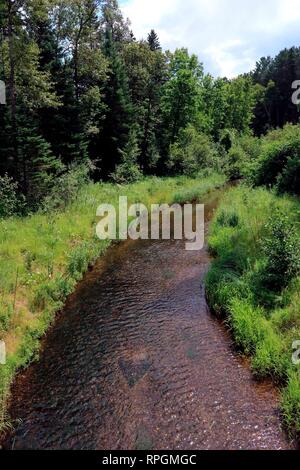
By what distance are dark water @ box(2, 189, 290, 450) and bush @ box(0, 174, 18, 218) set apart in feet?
21.4

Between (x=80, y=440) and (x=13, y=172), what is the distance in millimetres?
17477

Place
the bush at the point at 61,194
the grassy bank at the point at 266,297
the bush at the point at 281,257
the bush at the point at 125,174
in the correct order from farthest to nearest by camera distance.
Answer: the bush at the point at 125,174
the bush at the point at 61,194
the bush at the point at 281,257
the grassy bank at the point at 266,297

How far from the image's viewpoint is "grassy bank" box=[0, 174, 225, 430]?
9.38 m

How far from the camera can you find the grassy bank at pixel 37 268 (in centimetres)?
938

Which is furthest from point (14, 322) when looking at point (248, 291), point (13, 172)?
point (13, 172)

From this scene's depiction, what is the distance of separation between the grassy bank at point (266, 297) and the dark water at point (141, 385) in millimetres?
425

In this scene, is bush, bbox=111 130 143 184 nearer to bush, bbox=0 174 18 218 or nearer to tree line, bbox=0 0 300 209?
tree line, bbox=0 0 300 209

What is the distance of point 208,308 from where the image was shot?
1175 cm

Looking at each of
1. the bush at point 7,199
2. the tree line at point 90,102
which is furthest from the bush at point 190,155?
the bush at point 7,199

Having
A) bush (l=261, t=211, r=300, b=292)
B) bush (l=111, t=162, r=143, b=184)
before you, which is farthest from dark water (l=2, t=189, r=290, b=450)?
bush (l=111, t=162, r=143, b=184)

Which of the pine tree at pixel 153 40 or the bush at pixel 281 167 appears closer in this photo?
the bush at pixel 281 167

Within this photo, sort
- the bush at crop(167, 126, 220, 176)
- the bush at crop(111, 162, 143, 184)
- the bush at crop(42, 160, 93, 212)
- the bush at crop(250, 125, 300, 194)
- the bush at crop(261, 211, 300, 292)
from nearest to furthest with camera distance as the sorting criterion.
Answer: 1. the bush at crop(261, 211, 300, 292)
2. the bush at crop(42, 160, 93, 212)
3. the bush at crop(250, 125, 300, 194)
4. the bush at crop(111, 162, 143, 184)
5. the bush at crop(167, 126, 220, 176)

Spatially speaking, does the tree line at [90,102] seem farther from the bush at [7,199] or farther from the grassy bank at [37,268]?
the grassy bank at [37,268]
